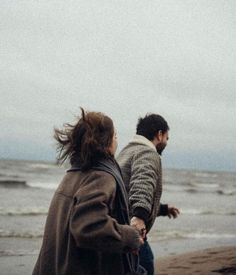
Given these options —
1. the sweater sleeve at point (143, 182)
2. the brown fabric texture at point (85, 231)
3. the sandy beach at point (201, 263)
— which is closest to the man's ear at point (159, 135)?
the sweater sleeve at point (143, 182)

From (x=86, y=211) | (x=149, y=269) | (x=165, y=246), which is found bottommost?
(x=165, y=246)

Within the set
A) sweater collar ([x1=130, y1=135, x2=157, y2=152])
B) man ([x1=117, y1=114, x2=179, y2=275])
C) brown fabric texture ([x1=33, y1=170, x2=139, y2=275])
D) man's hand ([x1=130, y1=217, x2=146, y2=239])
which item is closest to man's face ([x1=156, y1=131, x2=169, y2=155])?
Answer: man ([x1=117, y1=114, x2=179, y2=275])

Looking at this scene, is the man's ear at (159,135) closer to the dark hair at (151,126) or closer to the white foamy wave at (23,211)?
the dark hair at (151,126)

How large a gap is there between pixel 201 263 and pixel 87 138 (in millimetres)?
5355

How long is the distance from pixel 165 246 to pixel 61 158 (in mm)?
7744

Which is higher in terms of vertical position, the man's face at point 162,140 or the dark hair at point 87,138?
the dark hair at point 87,138

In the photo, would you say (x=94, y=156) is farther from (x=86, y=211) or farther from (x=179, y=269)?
(x=179, y=269)

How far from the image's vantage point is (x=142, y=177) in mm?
2666

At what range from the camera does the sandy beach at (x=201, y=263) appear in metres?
6.20

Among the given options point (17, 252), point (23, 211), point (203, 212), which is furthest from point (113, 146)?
point (203, 212)

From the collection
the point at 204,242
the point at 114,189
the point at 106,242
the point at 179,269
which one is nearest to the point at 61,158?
the point at 114,189

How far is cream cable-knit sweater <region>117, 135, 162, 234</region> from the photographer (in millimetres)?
2558

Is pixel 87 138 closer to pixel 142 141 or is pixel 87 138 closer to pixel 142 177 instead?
pixel 142 177

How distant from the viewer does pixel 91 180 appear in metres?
2.04
